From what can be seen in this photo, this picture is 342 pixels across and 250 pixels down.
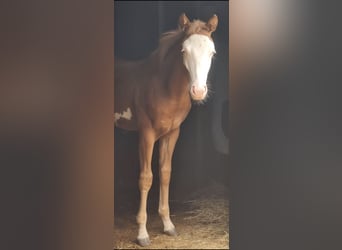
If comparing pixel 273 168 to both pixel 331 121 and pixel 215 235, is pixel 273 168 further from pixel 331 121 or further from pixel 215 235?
pixel 215 235

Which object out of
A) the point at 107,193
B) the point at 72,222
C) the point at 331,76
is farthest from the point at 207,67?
the point at 72,222

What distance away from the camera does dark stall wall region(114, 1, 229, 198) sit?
8.59 feet

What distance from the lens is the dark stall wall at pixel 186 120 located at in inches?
103

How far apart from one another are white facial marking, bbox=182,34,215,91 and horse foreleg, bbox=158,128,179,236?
357 millimetres

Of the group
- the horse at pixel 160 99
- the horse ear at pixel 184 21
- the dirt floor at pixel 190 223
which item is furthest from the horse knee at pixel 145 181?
the horse ear at pixel 184 21

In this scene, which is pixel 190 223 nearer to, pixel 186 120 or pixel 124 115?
pixel 186 120

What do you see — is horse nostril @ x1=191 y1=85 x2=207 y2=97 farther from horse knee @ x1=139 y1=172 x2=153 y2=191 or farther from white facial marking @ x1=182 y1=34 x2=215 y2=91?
horse knee @ x1=139 y1=172 x2=153 y2=191

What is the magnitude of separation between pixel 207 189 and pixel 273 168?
54 centimetres


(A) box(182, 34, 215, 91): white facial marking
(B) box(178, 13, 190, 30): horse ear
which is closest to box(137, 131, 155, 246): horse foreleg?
(A) box(182, 34, 215, 91): white facial marking

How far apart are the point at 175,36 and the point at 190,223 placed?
3.73 ft

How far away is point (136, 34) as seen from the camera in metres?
2.66

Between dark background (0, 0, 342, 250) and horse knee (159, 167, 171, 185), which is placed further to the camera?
horse knee (159, 167, 171, 185)

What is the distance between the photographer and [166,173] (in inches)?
103

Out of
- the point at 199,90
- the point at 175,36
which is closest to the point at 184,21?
the point at 175,36
